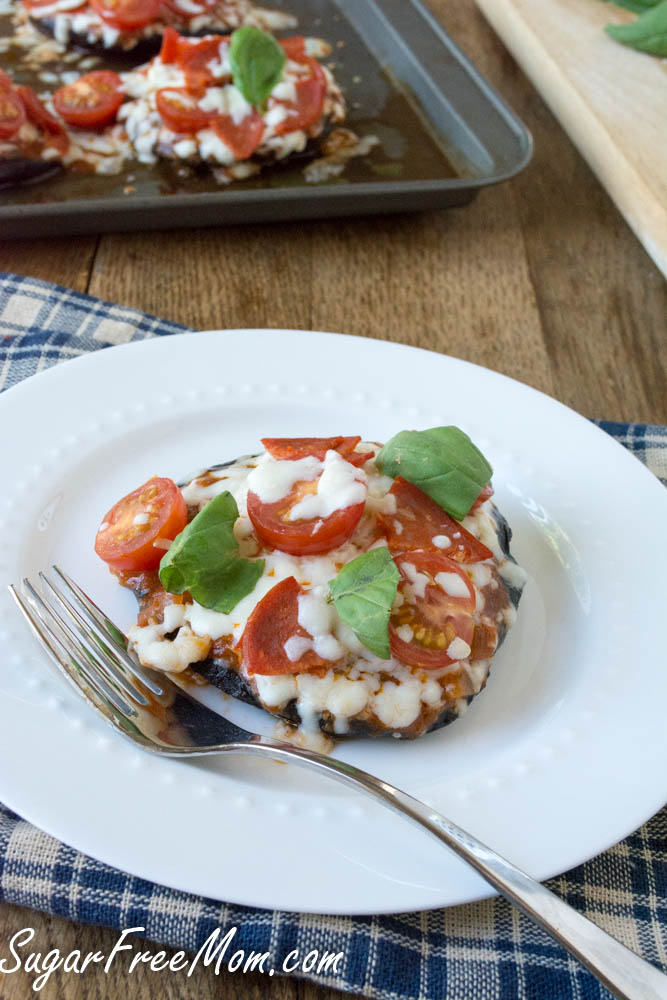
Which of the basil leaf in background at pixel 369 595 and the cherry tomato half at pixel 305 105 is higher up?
the basil leaf in background at pixel 369 595

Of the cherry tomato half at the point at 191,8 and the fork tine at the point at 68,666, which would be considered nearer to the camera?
the fork tine at the point at 68,666

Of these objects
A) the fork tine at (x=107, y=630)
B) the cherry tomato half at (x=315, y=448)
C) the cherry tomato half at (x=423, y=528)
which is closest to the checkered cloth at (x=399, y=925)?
the fork tine at (x=107, y=630)

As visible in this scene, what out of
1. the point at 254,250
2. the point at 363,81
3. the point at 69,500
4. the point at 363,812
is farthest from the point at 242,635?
the point at 363,81

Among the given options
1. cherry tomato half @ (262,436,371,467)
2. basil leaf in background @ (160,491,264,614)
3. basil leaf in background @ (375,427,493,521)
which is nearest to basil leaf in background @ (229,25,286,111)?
cherry tomato half @ (262,436,371,467)

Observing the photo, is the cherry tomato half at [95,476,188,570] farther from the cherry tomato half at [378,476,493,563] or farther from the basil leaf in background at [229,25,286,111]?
the basil leaf in background at [229,25,286,111]

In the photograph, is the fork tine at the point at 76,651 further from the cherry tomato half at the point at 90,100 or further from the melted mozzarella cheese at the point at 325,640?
the cherry tomato half at the point at 90,100

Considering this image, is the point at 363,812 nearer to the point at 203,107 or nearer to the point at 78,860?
the point at 78,860
